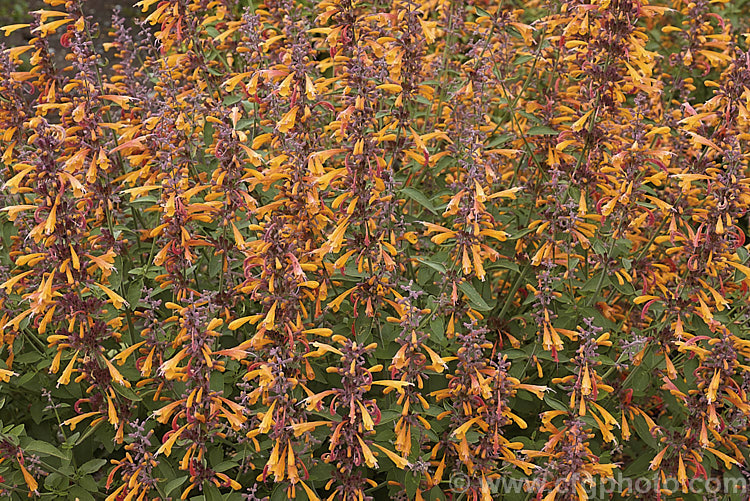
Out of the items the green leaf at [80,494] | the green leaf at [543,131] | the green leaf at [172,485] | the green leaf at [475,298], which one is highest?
the green leaf at [543,131]

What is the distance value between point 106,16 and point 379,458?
38.3 ft

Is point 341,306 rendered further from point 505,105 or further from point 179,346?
point 505,105

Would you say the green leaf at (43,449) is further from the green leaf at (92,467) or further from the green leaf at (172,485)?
the green leaf at (172,485)

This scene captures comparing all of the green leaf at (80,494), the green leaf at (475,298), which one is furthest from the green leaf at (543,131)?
the green leaf at (80,494)

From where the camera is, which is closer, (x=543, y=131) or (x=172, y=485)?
(x=172, y=485)

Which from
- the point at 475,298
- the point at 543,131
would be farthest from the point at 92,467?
the point at 543,131

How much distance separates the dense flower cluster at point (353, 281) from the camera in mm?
3125

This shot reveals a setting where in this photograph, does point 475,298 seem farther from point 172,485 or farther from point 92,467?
point 92,467

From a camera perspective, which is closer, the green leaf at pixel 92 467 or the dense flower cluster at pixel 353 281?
the dense flower cluster at pixel 353 281

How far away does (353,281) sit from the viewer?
150 inches

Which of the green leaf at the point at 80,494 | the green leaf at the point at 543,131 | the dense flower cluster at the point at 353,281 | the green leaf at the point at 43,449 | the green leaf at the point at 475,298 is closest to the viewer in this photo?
the dense flower cluster at the point at 353,281

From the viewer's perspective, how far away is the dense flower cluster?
3.12 meters


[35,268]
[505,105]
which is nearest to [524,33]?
[505,105]

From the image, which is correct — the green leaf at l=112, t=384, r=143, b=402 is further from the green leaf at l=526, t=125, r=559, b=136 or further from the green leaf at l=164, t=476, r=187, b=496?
the green leaf at l=526, t=125, r=559, b=136
